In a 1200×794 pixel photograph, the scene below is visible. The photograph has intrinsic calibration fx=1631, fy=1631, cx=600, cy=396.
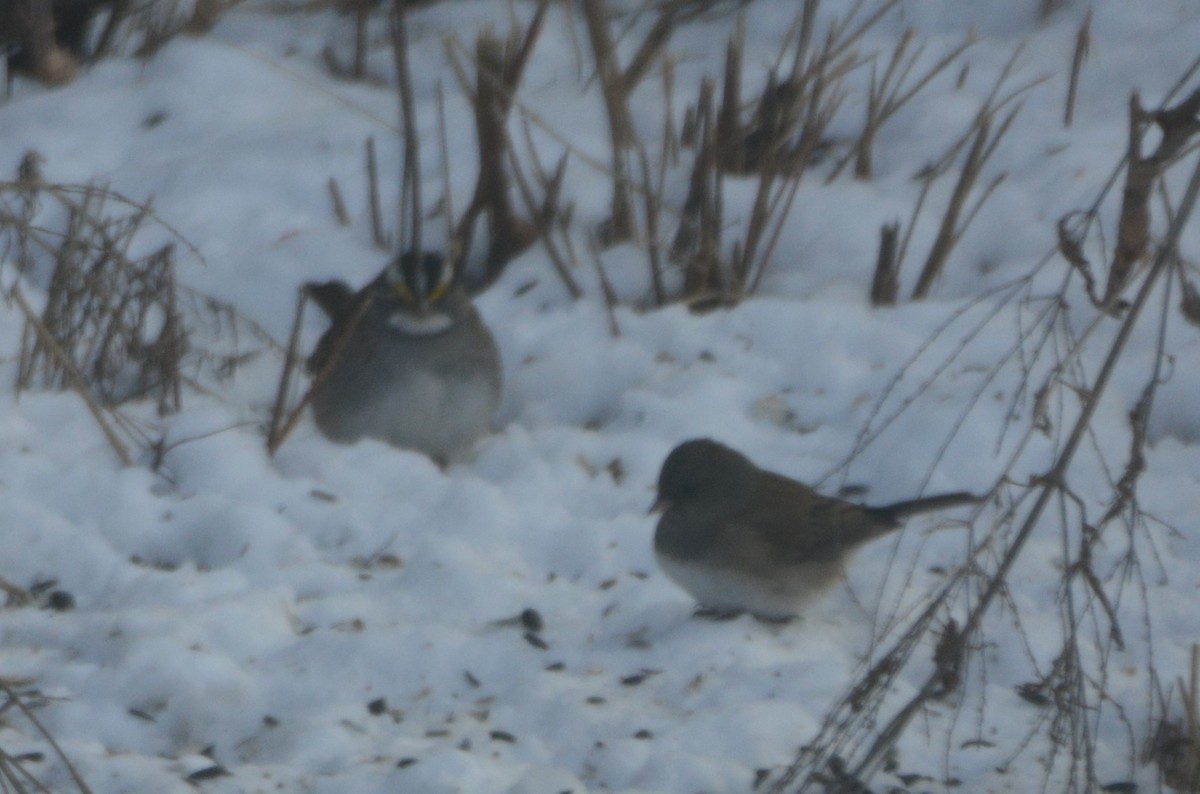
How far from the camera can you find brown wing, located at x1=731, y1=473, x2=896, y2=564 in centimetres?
386

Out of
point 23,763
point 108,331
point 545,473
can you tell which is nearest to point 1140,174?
point 23,763

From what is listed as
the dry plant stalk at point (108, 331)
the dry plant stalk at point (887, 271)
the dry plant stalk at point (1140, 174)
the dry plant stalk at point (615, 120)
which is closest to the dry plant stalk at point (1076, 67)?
the dry plant stalk at point (887, 271)

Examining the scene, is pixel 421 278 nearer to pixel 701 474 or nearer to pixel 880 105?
pixel 701 474

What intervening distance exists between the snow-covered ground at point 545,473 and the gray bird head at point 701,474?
0.26 meters

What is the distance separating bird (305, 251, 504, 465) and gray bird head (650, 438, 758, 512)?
0.98 m

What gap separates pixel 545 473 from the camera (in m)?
4.48

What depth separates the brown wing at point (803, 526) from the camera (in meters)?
3.86

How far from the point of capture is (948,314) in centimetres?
498

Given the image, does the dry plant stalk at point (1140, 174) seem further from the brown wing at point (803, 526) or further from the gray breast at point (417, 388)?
the gray breast at point (417, 388)

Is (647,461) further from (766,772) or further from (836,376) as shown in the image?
(766,772)

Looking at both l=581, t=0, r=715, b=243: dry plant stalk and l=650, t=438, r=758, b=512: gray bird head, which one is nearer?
l=650, t=438, r=758, b=512: gray bird head

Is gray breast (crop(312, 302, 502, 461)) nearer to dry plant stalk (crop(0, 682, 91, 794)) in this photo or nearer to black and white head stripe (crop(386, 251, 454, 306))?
black and white head stripe (crop(386, 251, 454, 306))

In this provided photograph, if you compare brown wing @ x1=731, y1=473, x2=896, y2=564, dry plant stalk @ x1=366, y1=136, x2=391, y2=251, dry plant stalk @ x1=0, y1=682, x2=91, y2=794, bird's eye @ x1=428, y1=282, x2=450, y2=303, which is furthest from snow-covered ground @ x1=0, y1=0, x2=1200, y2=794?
bird's eye @ x1=428, y1=282, x2=450, y2=303

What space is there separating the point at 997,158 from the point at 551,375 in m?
1.80
